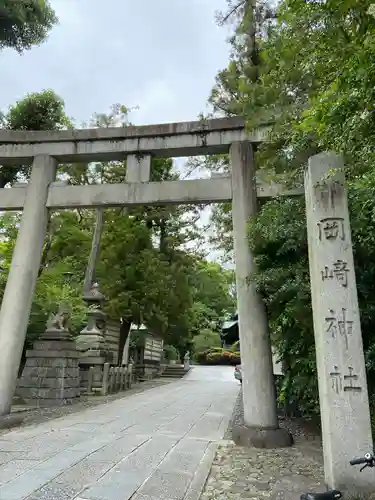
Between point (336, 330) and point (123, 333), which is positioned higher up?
point (123, 333)

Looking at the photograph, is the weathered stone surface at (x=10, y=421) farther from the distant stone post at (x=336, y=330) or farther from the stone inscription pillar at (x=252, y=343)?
the distant stone post at (x=336, y=330)

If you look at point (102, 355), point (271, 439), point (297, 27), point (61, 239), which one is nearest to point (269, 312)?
point (271, 439)

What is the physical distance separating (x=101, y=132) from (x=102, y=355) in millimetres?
7941

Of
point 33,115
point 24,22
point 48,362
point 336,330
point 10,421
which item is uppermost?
point 24,22

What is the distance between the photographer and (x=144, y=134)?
742 centimetres

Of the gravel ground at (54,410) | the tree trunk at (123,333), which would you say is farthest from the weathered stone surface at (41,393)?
the tree trunk at (123,333)

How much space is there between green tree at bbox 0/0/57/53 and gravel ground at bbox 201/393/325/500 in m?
12.4

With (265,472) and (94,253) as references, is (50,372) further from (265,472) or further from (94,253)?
(94,253)

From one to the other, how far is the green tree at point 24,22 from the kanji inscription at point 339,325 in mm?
12163

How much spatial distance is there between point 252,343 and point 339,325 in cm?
248

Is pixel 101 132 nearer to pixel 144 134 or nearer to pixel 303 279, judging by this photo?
pixel 144 134

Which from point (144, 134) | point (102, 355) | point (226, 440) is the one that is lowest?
point (226, 440)

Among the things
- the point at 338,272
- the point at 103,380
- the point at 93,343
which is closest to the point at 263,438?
the point at 338,272

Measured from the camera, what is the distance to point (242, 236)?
6414 millimetres
